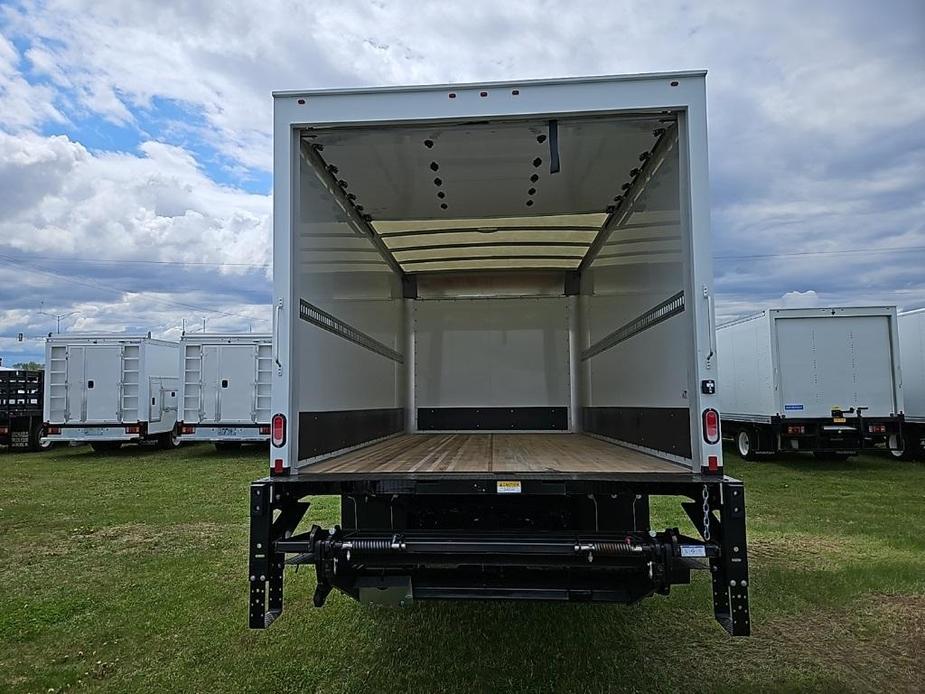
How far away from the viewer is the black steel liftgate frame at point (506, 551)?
3211mm

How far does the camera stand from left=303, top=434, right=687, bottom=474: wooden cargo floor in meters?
3.90

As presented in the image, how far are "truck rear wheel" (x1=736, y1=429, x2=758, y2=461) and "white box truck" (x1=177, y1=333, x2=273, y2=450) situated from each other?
33.8ft

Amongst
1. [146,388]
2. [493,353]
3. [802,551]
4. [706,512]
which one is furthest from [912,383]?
[146,388]

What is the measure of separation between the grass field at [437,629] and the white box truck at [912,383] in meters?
7.58

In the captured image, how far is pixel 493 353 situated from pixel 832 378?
26.2 ft

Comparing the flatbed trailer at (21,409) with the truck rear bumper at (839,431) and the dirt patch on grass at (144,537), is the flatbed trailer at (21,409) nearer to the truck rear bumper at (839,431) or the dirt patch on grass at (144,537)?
the dirt patch on grass at (144,537)

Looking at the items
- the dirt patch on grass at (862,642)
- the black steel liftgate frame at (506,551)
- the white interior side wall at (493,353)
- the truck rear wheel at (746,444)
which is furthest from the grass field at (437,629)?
the truck rear wheel at (746,444)

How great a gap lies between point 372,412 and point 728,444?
49.1 ft

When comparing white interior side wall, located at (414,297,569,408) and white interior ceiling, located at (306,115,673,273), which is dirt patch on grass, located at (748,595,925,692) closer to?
A: white interior ceiling, located at (306,115,673,273)

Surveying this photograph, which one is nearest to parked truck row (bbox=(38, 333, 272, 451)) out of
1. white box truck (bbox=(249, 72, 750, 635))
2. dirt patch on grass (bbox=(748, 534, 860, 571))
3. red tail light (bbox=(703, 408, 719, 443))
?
white box truck (bbox=(249, 72, 750, 635))

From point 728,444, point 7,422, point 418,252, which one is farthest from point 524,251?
point 7,422

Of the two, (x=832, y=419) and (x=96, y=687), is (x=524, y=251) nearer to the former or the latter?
(x=96, y=687)

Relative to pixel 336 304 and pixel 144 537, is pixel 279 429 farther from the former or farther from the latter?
pixel 144 537

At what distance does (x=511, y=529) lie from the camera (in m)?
3.84
